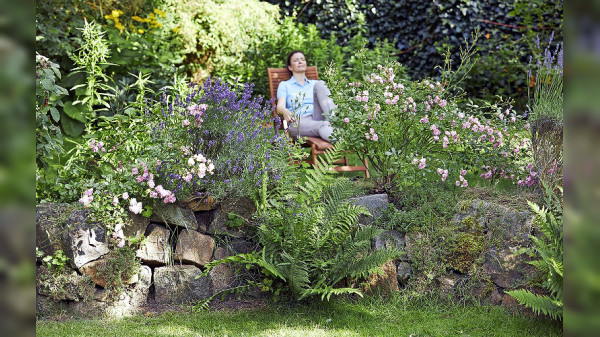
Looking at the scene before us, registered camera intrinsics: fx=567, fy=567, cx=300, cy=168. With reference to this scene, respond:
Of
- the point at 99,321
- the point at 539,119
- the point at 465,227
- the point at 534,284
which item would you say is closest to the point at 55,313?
the point at 99,321

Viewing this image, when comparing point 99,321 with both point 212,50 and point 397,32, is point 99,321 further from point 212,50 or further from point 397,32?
point 397,32

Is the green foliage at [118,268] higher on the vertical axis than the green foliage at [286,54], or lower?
lower

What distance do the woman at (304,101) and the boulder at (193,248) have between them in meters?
1.87

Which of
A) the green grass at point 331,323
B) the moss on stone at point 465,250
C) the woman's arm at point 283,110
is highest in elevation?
the woman's arm at point 283,110

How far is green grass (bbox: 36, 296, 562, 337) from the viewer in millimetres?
2895

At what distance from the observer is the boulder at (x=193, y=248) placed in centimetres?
338

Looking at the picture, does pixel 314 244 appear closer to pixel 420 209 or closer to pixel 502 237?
pixel 420 209

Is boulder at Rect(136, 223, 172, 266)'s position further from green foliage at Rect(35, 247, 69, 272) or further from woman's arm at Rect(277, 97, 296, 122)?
woman's arm at Rect(277, 97, 296, 122)

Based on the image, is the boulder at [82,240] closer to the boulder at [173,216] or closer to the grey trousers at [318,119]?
the boulder at [173,216]

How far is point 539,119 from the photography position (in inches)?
139

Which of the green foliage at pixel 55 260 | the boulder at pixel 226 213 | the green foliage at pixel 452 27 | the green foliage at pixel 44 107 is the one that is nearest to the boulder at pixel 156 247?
the boulder at pixel 226 213

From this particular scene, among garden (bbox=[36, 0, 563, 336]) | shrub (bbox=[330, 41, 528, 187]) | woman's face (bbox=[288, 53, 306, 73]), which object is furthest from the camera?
woman's face (bbox=[288, 53, 306, 73])

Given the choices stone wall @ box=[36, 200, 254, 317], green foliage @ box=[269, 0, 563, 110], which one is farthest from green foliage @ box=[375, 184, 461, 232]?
green foliage @ box=[269, 0, 563, 110]

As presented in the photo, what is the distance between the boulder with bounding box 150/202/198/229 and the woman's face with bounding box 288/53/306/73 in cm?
273
